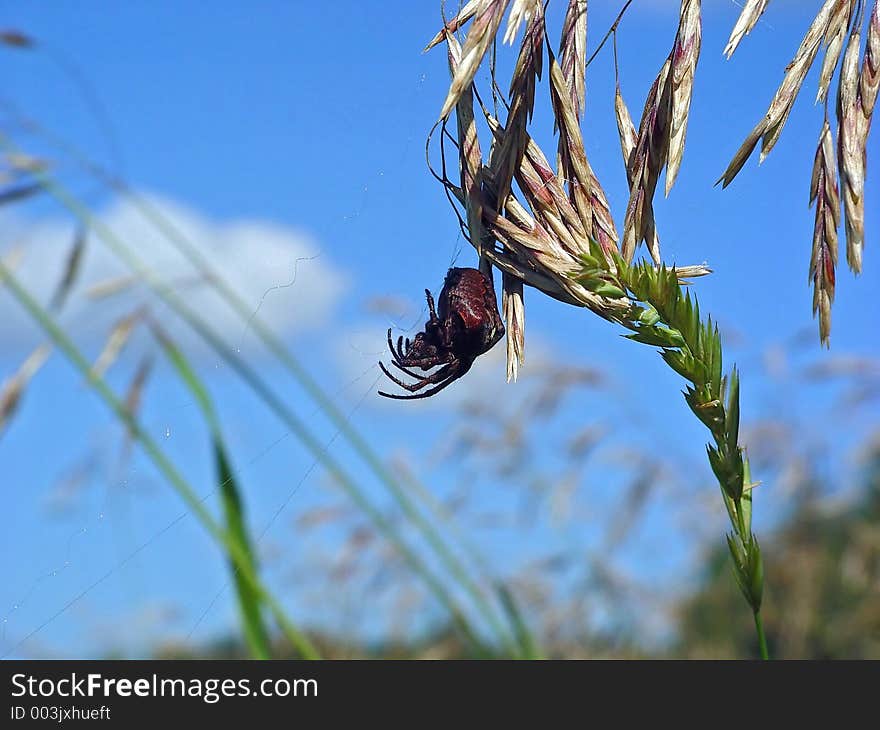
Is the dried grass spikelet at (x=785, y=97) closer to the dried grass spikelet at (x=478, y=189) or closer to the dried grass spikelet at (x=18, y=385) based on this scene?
the dried grass spikelet at (x=478, y=189)

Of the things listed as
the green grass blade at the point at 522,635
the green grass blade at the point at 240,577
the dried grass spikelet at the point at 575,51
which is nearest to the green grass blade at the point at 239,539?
the green grass blade at the point at 240,577

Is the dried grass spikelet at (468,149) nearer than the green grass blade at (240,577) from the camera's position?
Yes

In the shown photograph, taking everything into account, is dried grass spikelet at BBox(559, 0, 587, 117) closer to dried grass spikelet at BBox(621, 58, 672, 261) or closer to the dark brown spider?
dried grass spikelet at BBox(621, 58, 672, 261)

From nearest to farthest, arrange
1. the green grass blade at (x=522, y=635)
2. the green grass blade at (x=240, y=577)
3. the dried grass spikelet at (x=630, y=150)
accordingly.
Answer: the dried grass spikelet at (x=630, y=150) < the green grass blade at (x=240, y=577) < the green grass blade at (x=522, y=635)

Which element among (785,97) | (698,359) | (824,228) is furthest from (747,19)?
(698,359)
